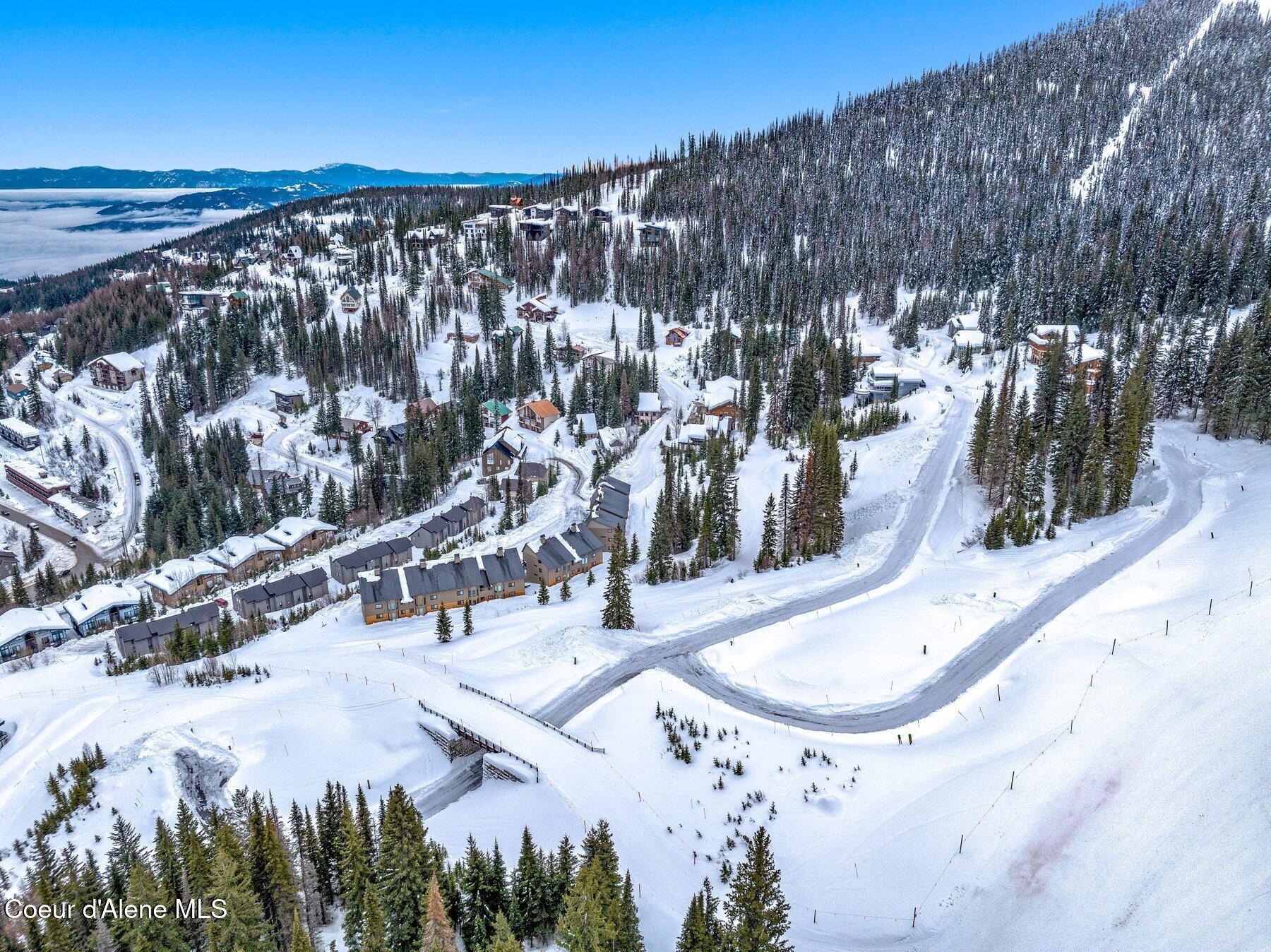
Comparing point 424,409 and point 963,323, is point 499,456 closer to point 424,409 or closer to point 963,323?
point 424,409

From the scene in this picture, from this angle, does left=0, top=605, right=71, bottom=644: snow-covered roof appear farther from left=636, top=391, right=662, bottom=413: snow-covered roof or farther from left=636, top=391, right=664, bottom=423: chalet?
left=636, top=391, right=662, bottom=413: snow-covered roof

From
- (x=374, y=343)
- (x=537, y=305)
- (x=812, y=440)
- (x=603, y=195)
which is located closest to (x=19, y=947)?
(x=812, y=440)

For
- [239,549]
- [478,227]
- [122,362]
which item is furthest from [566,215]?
[239,549]

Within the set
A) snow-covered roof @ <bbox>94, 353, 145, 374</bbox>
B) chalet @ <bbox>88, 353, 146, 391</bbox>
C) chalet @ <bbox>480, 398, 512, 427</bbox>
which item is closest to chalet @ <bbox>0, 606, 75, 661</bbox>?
chalet @ <bbox>480, 398, 512, 427</bbox>

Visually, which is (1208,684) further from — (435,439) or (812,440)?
(435,439)

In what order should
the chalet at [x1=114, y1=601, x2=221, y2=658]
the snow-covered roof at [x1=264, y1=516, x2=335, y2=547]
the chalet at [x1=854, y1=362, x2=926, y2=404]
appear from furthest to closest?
the chalet at [x1=854, y1=362, x2=926, y2=404] < the snow-covered roof at [x1=264, y1=516, x2=335, y2=547] < the chalet at [x1=114, y1=601, x2=221, y2=658]

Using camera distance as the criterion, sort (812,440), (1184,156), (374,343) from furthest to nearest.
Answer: (1184,156), (374,343), (812,440)
